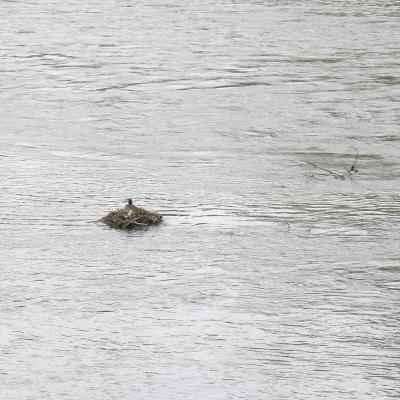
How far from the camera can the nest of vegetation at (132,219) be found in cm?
961

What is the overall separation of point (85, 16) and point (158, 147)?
23.6 ft

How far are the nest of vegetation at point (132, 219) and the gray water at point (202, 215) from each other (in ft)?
0.35

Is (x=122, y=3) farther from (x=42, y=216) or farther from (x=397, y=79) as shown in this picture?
(x=42, y=216)

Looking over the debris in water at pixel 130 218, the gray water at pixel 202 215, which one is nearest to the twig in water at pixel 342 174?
the gray water at pixel 202 215

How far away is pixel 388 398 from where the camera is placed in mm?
6980

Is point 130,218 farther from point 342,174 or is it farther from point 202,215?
point 342,174

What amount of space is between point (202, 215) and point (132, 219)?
542 millimetres

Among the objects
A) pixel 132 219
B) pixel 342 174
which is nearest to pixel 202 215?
pixel 132 219

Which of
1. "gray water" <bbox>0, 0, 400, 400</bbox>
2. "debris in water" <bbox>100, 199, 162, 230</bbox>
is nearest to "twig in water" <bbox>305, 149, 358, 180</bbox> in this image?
"gray water" <bbox>0, 0, 400, 400</bbox>

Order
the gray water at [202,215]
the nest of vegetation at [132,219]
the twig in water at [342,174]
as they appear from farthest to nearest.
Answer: the twig in water at [342,174] < the nest of vegetation at [132,219] < the gray water at [202,215]

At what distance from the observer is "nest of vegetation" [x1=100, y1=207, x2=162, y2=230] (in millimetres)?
9609

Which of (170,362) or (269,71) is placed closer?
(170,362)

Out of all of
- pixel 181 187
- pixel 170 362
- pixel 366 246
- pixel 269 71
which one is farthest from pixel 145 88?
pixel 170 362

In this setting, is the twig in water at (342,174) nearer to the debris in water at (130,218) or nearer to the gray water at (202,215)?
the gray water at (202,215)
